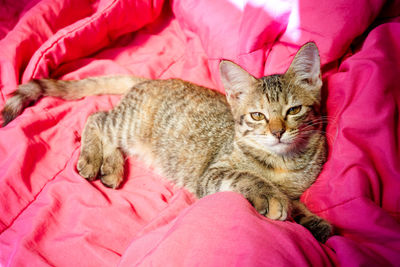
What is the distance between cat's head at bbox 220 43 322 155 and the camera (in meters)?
1.27

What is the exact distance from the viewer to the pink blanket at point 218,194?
→ 0.97m

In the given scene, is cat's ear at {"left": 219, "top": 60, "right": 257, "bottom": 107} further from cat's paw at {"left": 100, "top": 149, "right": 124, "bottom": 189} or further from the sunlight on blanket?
cat's paw at {"left": 100, "top": 149, "right": 124, "bottom": 189}

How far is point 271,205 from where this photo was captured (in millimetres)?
1125

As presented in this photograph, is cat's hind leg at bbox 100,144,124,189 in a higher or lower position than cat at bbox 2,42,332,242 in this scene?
lower

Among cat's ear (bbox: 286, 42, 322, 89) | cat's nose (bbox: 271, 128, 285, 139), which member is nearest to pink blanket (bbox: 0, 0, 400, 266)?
cat's ear (bbox: 286, 42, 322, 89)

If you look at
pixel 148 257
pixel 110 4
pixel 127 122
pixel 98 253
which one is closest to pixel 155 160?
pixel 127 122

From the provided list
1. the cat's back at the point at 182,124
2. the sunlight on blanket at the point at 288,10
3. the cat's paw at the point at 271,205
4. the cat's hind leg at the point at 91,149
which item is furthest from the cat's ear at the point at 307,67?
the cat's hind leg at the point at 91,149

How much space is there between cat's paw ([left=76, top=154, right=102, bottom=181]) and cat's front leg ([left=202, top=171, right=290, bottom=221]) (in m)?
0.57

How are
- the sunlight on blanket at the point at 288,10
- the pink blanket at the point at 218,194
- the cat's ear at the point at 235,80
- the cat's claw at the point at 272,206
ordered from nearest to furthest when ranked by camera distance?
1. the pink blanket at the point at 218,194
2. the cat's claw at the point at 272,206
3. the cat's ear at the point at 235,80
4. the sunlight on blanket at the point at 288,10

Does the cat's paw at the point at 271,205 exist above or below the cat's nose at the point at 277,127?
below

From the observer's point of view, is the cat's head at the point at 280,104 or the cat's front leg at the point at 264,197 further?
the cat's head at the point at 280,104

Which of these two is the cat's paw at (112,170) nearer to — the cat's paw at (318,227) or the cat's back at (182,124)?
the cat's back at (182,124)

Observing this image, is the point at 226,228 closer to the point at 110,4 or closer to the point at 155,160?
the point at 155,160

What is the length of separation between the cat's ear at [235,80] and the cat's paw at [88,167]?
823 millimetres
